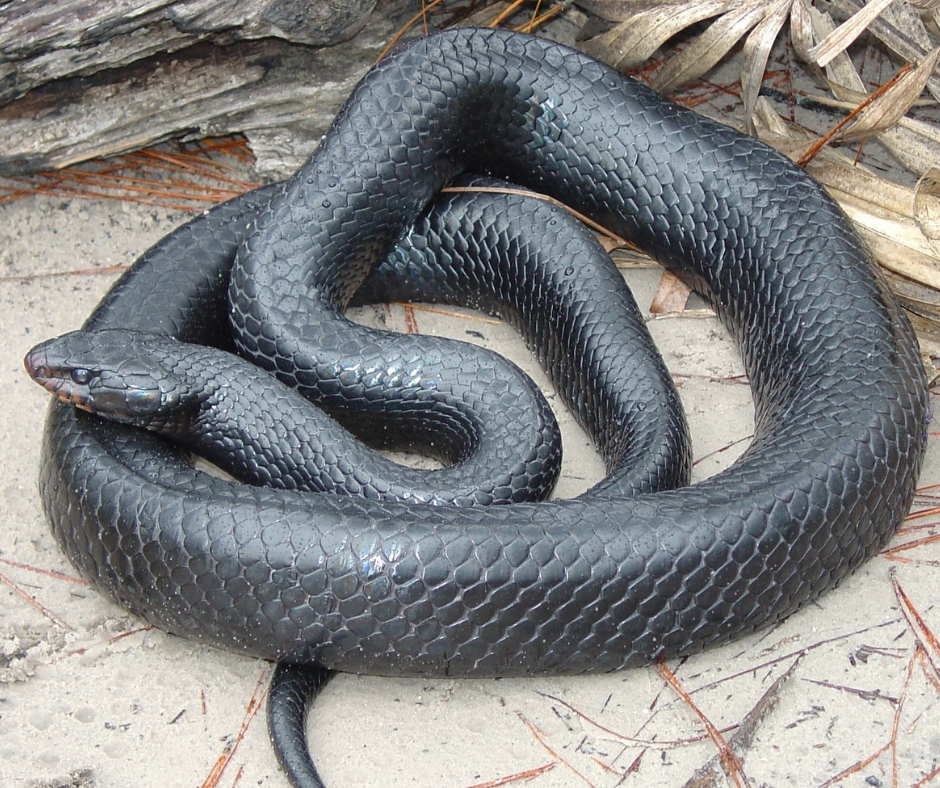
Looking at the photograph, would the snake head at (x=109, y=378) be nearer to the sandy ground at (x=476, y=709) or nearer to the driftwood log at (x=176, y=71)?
the sandy ground at (x=476, y=709)

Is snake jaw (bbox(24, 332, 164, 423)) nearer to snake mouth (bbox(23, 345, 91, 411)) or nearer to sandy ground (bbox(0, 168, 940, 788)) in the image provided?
snake mouth (bbox(23, 345, 91, 411))

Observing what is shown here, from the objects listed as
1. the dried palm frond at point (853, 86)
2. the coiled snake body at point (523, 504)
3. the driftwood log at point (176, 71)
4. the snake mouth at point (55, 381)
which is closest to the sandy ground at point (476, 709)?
the coiled snake body at point (523, 504)

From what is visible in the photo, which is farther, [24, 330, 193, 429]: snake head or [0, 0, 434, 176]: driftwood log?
[0, 0, 434, 176]: driftwood log

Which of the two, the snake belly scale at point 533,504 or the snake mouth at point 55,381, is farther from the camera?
the snake mouth at point 55,381

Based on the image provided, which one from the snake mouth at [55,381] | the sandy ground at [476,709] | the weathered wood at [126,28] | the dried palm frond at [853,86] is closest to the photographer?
the sandy ground at [476,709]

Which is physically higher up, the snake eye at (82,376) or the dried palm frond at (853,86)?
the dried palm frond at (853,86)

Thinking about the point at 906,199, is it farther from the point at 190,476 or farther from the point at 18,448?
the point at 18,448

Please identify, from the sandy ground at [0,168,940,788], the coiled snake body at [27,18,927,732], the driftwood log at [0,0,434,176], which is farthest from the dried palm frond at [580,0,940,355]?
the sandy ground at [0,168,940,788]

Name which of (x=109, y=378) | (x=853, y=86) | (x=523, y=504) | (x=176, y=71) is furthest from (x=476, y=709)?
(x=853, y=86)
